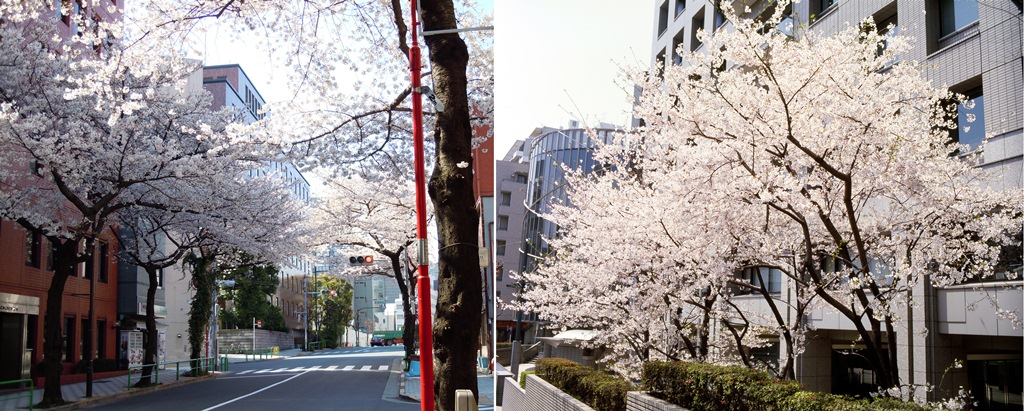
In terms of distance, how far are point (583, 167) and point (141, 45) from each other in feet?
14.8

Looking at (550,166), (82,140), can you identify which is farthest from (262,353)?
(550,166)

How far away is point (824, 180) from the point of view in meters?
4.80

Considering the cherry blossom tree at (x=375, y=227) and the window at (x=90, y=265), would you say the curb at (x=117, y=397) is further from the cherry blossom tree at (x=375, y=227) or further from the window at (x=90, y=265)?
the cherry blossom tree at (x=375, y=227)

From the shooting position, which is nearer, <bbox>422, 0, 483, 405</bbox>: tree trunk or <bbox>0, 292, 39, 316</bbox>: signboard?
<bbox>422, 0, 483, 405</bbox>: tree trunk

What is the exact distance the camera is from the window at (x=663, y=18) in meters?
6.19

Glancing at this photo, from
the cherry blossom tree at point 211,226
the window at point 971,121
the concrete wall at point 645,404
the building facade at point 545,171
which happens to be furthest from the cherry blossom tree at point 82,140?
the window at point 971,121

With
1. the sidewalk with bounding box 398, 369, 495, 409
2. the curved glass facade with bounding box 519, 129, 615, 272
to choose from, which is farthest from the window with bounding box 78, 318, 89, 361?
the curved glass facade with bounding box 519, 129, 615, 272

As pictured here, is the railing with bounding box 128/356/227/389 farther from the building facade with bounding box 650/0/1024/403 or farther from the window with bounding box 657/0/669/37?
the building facade with bounding box 650/0/1024/403

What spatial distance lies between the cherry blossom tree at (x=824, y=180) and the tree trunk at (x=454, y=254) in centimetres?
155

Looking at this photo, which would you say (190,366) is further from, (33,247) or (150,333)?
(33,247)

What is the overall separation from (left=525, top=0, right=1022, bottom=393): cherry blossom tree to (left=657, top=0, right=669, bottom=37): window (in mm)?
357

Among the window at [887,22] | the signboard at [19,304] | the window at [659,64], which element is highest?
the window at [659,64]

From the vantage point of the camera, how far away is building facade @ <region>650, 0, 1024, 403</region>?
3232 mm

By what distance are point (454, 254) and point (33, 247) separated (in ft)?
14.8
